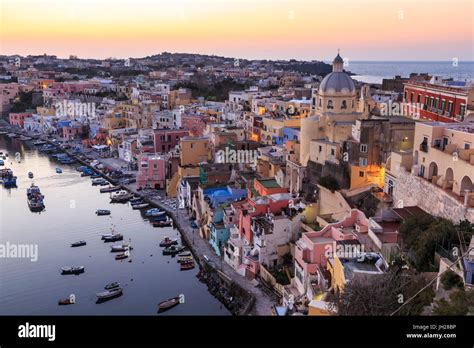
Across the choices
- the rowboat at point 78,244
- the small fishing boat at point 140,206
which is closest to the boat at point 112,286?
the rowboat at point 78,244

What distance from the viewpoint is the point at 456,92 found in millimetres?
11500

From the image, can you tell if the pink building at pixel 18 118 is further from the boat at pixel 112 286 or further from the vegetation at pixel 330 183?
the vegetation at pixel 330 183

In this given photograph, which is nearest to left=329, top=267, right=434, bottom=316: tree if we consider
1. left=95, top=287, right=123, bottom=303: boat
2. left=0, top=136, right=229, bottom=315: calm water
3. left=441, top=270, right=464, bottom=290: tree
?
left=441, top=270, right=464, bottom=290: tree

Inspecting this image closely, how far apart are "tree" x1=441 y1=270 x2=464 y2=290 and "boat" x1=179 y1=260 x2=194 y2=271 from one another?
7255mm

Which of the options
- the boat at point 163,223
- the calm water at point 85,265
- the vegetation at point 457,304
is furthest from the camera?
the boat at point 163,223

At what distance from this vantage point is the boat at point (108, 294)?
33.7 ft

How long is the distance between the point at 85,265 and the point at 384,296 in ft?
28.6

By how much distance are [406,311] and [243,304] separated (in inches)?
194

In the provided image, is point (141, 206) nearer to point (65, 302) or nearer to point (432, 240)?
point (65, 302)

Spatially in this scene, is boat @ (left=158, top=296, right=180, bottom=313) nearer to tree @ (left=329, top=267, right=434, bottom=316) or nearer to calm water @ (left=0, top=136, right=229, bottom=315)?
calm water @ (left=0, top=136, right=229, bottom=315)

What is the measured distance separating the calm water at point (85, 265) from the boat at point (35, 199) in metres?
0.25

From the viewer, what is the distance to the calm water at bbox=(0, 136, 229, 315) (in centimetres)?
1006

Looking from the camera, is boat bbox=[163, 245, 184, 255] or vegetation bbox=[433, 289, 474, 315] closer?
vegetation bbox=[433, 289, 474, 315]

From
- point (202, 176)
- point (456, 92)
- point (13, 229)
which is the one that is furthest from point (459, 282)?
point (13, 229)
